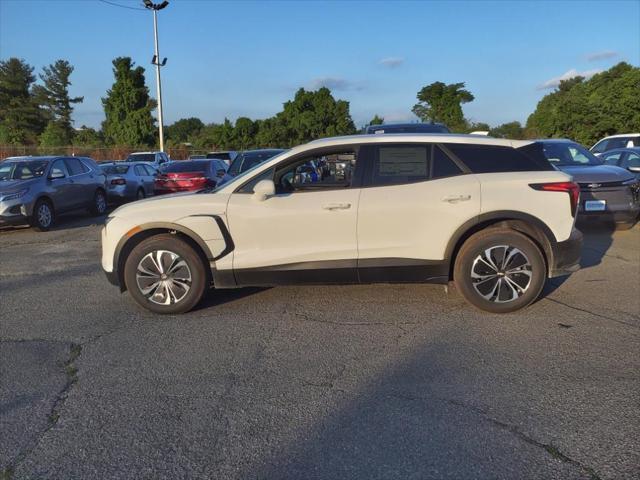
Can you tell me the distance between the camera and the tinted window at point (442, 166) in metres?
5.17

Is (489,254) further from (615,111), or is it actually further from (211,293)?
(615,111)

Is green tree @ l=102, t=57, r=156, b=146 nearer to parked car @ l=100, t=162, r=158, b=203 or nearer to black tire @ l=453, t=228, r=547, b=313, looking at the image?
parked car @ l=100, t=162, r=158, b=203

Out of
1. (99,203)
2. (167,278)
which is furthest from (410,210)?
(99,203)

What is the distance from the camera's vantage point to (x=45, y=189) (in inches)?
450

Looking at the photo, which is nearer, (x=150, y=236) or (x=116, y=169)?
(x=150, y=236)

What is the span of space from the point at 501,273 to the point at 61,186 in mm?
10672

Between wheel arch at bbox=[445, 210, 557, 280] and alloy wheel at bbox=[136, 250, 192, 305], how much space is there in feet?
8.82

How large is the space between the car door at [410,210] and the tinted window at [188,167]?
1011cm

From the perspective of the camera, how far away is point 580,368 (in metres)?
3.89

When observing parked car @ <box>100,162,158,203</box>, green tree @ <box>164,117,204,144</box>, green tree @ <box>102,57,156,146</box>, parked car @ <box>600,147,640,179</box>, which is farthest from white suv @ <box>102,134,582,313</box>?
green tree @ <box>164,117,204,144</box>

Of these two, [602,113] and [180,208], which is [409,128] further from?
[602,113]

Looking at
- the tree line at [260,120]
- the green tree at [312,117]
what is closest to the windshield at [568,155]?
the tree line at [260,120]

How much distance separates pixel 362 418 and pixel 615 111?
43.2 m

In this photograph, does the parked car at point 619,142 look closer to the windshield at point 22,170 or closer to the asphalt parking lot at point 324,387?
the asphalt parking lot at point 324,387
